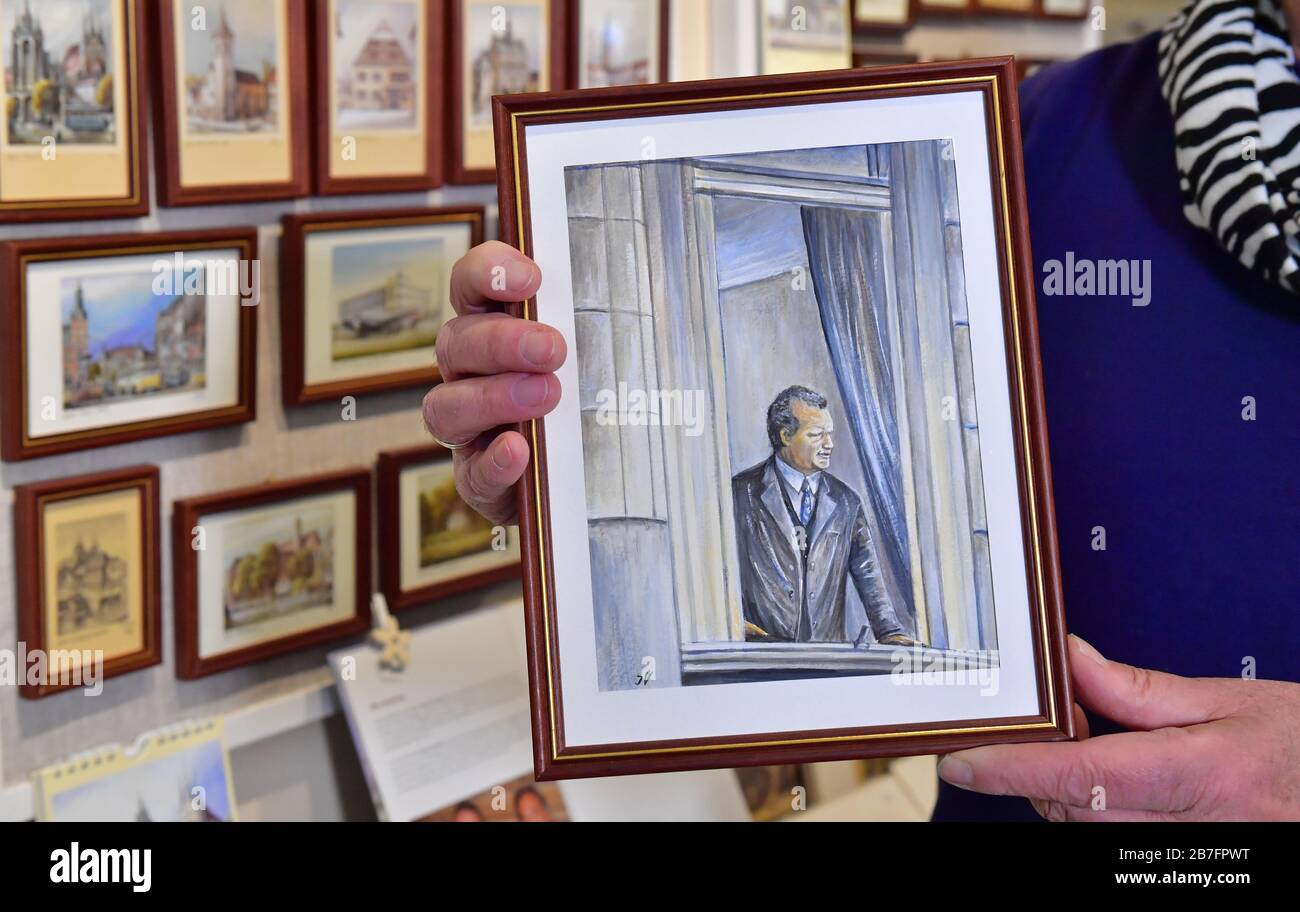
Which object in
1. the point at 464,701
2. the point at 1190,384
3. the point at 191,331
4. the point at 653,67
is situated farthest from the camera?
the point at 653,67

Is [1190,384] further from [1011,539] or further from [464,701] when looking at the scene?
[464,701]

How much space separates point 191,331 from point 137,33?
1.04 feet

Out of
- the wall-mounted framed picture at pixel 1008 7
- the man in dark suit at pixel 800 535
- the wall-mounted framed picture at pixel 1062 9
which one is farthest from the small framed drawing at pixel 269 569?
the wall-mounted framed picture at pixel 1062 9

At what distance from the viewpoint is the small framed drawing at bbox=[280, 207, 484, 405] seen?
138 centimetres

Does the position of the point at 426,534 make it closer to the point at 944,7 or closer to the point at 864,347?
the point at 864,347

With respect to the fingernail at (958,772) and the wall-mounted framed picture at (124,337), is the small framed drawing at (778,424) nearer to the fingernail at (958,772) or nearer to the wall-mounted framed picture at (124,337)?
the fingernail at (958,772)

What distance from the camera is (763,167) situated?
86 centimetres

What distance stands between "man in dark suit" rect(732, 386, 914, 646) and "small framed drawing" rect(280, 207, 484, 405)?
0.74 metres

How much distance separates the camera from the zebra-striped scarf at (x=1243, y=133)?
0.93m

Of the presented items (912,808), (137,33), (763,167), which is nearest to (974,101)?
(763,167)

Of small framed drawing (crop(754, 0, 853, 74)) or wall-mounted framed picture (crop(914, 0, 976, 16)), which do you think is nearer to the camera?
small framed drawing (crop(754, 0, 853, 74))

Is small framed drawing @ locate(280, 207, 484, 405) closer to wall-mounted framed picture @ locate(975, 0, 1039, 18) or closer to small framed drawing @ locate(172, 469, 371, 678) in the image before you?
small framed drawing @ locate(172, 469, 371, 678)

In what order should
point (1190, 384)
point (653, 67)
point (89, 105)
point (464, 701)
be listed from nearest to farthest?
point (1190, 384) → point (89, 105) → point (464, 701) → point (653, 67)

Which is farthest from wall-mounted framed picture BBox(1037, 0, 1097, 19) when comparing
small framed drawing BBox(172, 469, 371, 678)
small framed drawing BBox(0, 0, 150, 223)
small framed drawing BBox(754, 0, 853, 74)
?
small framed drawing BBox(0, 0, 150, 223)
